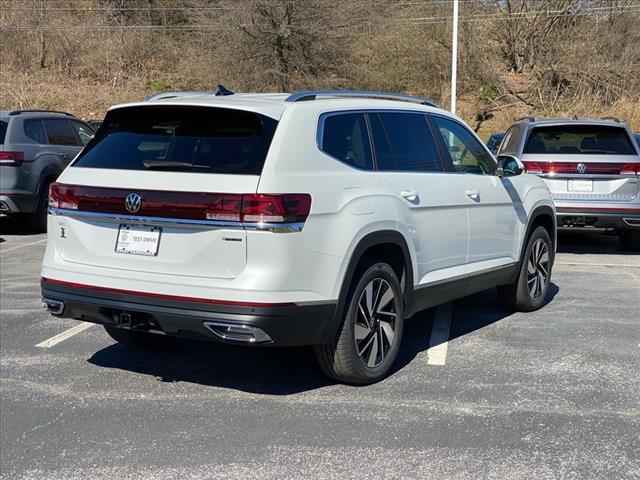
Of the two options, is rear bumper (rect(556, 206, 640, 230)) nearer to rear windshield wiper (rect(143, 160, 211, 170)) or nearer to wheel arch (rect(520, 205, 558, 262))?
wheel arch (rect(520, 205, 558, 262))

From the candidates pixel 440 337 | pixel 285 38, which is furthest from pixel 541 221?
pixel 285 38

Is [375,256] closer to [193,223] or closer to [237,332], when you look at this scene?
[237,332]

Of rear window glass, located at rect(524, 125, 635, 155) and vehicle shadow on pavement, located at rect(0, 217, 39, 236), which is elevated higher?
rear window glass, located at rect(524, 125, 635, 155)

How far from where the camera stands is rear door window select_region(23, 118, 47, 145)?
12469 mm

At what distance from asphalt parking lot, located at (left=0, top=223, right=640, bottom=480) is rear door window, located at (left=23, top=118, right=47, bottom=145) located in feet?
20.3

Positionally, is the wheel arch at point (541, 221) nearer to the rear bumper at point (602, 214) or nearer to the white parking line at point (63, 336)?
the rear bumper at point (602, 214)

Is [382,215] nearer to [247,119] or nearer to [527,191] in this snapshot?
[247,119]

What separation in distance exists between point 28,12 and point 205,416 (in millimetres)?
42278

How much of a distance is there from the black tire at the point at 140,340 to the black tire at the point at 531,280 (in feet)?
9.50

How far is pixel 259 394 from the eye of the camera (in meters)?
5.07

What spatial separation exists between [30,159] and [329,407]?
29.1ft

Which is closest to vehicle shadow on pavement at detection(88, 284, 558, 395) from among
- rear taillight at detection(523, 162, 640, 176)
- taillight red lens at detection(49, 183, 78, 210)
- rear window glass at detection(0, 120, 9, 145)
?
taillight red lens at detection(49, 183, 78, 210)

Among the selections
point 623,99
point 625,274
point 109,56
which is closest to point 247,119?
point 625,274

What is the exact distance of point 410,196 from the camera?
5309 millimetres
